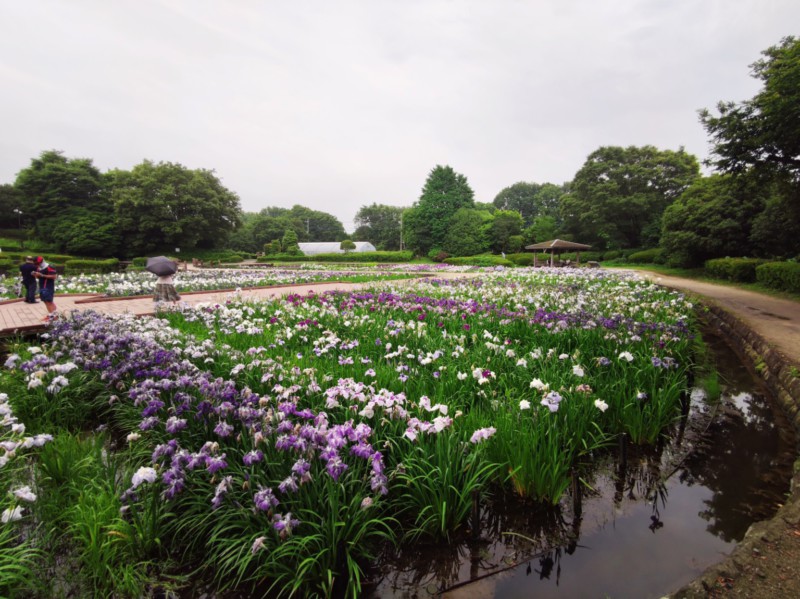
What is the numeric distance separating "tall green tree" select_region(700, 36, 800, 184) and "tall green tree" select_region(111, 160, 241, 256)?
155 feet

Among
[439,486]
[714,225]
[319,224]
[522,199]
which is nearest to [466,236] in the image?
[714,225]

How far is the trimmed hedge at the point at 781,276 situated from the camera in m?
11.7

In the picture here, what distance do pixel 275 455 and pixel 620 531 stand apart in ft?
7.58

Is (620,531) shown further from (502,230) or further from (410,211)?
(410,211)

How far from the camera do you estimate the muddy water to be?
2098 millimetres

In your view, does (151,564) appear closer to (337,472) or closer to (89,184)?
(337,472)

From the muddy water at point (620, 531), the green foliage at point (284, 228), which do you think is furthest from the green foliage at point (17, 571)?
the green foliage at point (284, 228)

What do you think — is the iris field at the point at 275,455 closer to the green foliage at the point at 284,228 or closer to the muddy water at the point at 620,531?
the muddy water at the point at 620,531

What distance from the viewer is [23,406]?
139 inches

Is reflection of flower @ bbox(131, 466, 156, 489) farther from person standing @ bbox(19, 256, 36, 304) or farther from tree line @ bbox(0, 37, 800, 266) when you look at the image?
tree line @ bbox(0, 37, 800, 266)

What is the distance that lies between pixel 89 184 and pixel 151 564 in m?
59.5

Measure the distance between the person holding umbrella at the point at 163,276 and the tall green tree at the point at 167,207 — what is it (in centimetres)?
3920

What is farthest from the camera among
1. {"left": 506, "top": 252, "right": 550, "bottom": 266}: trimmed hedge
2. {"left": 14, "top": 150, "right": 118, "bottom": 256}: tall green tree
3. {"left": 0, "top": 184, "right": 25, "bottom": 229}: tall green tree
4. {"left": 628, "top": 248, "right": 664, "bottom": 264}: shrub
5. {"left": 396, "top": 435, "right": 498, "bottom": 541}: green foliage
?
{"left": 0, "top": 184, "right": 25, "bottom": 229}: tall green tree

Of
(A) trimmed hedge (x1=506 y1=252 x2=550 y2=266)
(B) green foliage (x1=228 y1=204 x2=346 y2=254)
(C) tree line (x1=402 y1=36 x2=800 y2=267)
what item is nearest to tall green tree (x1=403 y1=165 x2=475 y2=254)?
(C) tree line (x1=402 y1=36 x2=800 y2=267)
